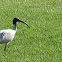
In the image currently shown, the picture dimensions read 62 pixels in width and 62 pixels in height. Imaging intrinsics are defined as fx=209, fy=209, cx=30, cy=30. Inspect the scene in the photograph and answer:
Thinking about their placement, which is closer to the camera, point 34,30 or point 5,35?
point 5,35

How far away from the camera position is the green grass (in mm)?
8680

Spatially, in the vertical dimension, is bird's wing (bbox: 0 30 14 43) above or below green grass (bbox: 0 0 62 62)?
above

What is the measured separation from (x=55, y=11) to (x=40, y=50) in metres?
5.45

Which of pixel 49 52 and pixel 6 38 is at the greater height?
pixel 6 38

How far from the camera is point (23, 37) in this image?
10180mm

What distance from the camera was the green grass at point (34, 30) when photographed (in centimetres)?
868

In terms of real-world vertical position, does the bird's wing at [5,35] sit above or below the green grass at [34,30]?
above

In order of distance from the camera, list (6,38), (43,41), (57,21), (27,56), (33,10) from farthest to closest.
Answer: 1. (33,10)
2. (57,21)
3. (43,41)
4. (27,56)
5. (6,38)

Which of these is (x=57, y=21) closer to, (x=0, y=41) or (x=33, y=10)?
(x=33, y=10)

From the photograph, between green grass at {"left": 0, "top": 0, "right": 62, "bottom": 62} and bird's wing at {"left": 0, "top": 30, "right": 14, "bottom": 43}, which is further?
green grass at {"left": 0, "top": 0, "right": 62, "bottom": 62}

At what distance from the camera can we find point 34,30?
11.0 m

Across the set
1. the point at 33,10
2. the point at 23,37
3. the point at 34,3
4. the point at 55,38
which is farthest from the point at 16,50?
the point at 34,3

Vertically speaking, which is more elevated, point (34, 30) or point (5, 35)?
point (5, 35)

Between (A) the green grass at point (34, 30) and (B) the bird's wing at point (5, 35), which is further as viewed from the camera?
(A) the green grass at point (34, 30)
